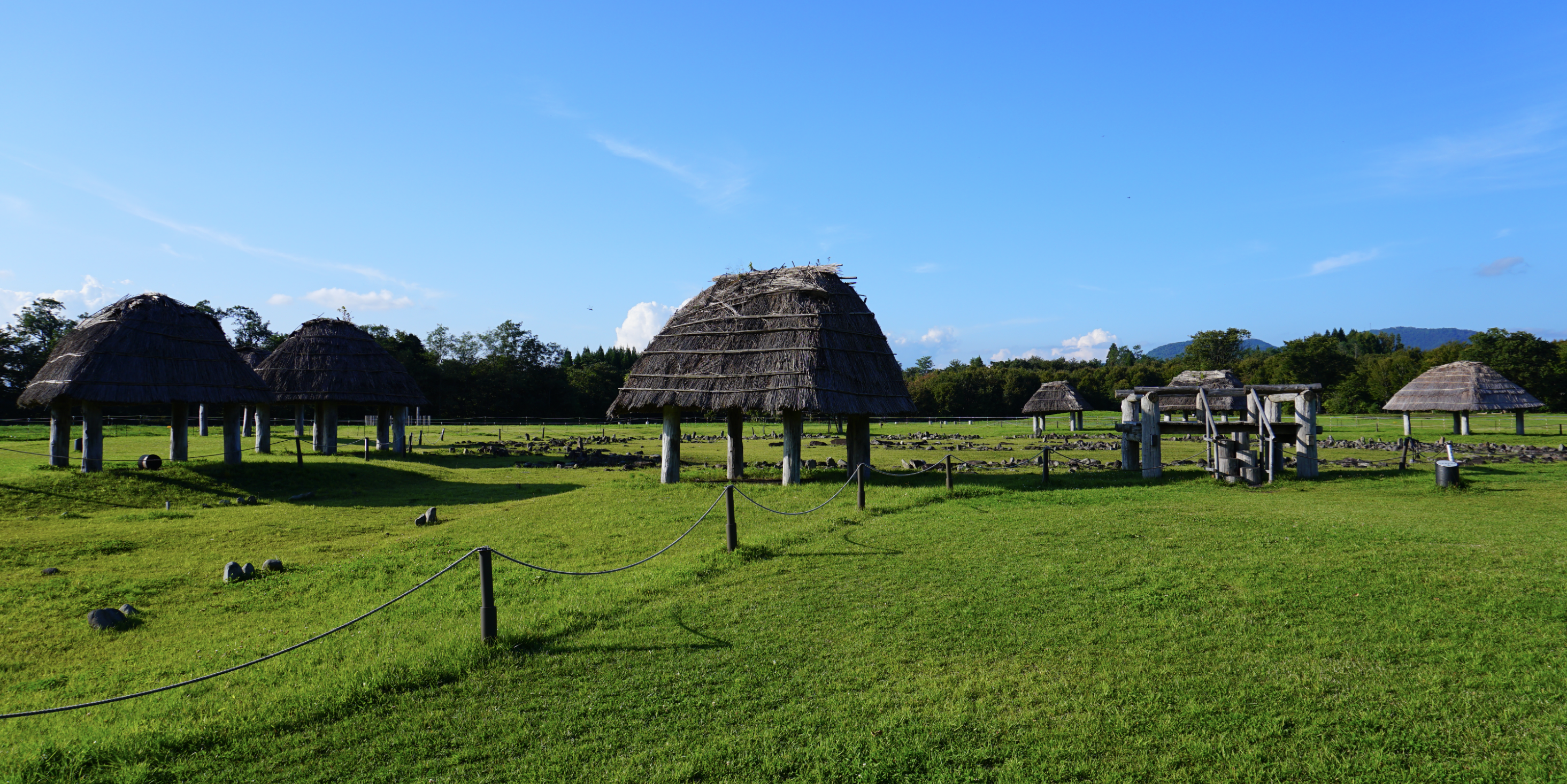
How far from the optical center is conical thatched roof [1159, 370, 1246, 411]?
23734 mm

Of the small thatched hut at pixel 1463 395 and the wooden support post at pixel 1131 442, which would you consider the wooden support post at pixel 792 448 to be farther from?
the small thatched hut at pixel 1463 395

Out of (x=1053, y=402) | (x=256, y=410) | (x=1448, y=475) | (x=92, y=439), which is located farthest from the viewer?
(x=1053, y=402)

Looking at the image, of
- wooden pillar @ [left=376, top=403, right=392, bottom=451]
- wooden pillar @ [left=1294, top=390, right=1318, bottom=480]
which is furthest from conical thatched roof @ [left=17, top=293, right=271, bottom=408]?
wooden pillar @ [left=1294, top=390, right=1318, bottom=480]

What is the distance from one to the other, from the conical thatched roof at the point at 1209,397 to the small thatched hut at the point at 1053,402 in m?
7.79

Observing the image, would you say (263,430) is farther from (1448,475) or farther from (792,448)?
(1448,475)

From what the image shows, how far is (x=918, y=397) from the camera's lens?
272 ft

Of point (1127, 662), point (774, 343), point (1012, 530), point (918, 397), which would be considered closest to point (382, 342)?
point (918, 397)


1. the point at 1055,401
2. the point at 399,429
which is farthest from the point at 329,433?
the point at 1055,401

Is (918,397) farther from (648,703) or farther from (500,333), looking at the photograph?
(648,703)

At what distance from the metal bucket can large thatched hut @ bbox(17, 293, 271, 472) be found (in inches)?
1196

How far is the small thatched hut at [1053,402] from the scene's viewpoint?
47.5 meters

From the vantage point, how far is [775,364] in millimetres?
19641

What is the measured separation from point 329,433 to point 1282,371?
78017mm

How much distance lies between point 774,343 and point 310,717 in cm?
1531
